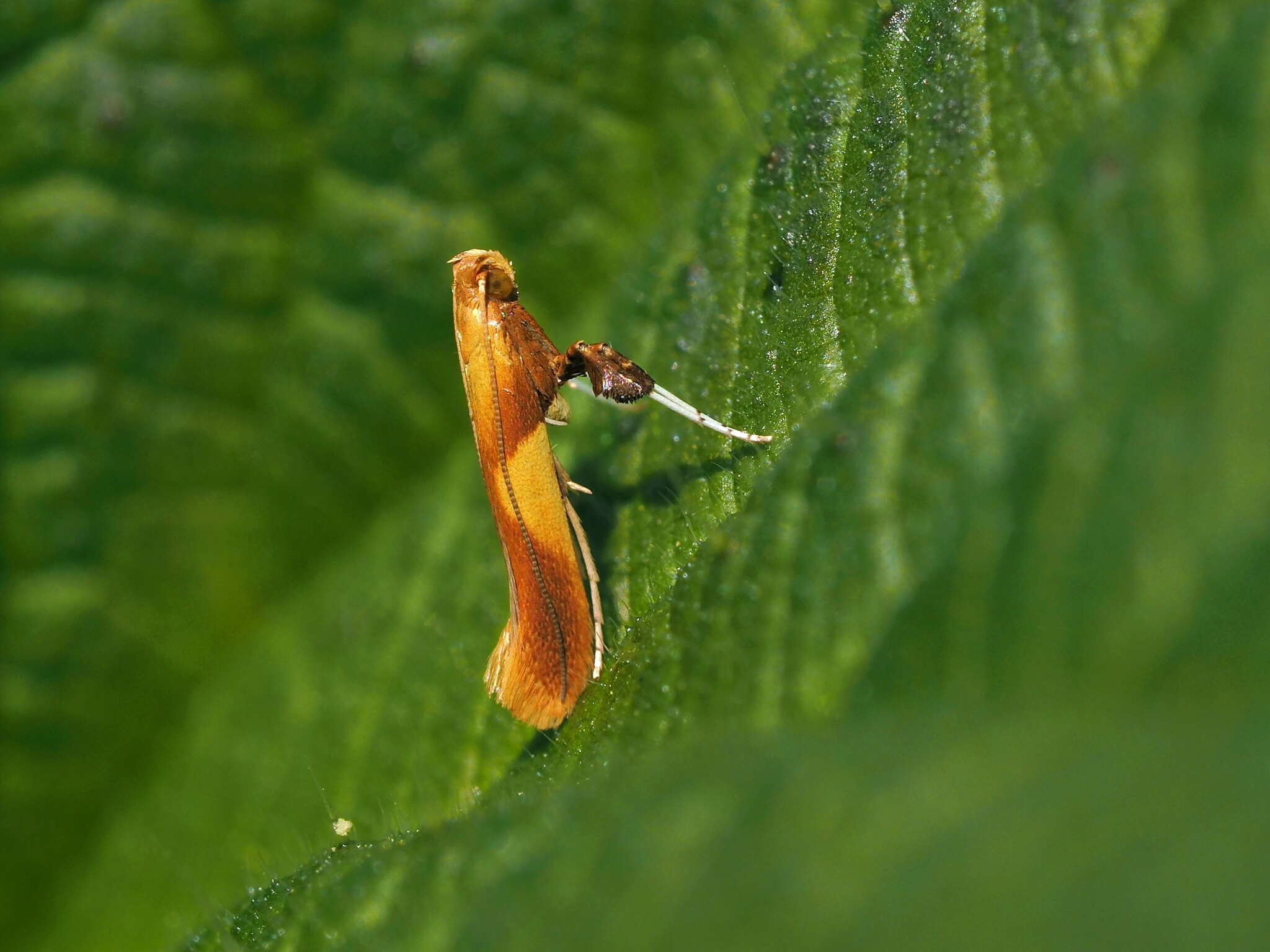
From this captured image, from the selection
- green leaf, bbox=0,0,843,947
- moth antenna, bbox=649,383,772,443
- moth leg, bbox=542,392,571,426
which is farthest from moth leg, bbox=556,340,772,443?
green leaf, bbox=0,0,843,947

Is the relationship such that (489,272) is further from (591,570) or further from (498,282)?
(591,570)

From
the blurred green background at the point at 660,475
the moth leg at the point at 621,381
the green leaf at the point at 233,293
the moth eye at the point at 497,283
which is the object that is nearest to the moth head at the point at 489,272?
Answer: the moth eye at the point at 497,283

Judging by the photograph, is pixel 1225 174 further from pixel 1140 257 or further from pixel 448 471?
pixel 448 471

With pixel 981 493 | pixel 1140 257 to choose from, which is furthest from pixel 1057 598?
pixel 1140 257

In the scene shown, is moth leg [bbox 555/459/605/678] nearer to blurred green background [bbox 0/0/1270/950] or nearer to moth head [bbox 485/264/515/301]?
blurred green background [bbox 0/0/1270/950]

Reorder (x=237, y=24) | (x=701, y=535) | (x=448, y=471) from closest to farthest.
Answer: (x=701, y=535), (x=237, y=24), (x=448, y=471)

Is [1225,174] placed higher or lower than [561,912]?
higher
